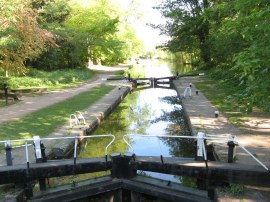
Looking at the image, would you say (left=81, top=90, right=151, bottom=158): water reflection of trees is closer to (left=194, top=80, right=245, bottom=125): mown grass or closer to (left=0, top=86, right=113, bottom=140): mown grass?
(left=0, top=86, right=113, bottom=140): mown grass

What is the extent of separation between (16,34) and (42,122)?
884cm

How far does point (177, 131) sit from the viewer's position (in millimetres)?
13086

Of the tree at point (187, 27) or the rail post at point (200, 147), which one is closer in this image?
the rail post at point (200, 147)

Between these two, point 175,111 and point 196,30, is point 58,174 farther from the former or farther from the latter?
point 196,30

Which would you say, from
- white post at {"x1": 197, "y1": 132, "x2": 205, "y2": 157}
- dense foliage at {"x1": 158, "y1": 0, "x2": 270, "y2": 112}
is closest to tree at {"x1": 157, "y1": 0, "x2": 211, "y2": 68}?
dense foliage at {"x1": 158, "y1": 0, "x2": 270, "y2": 112}

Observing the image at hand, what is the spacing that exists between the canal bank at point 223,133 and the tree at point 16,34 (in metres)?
9.93

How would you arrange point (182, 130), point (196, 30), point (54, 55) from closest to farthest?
1. point (182, 130)
2. point (54, 55)
3. point (196, 30)

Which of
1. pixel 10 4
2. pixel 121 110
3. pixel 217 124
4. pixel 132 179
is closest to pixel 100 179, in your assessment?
pixel 132 179

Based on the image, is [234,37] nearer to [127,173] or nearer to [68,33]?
[127,173]

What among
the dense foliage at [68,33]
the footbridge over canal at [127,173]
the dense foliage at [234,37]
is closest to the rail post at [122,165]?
the footbridge over canal at [127,173]

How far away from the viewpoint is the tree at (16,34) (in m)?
16.3

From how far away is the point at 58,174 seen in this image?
723 cm

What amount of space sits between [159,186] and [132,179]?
0.65 m

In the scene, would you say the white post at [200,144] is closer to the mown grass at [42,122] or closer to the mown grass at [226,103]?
the mown grass at [226,103]
